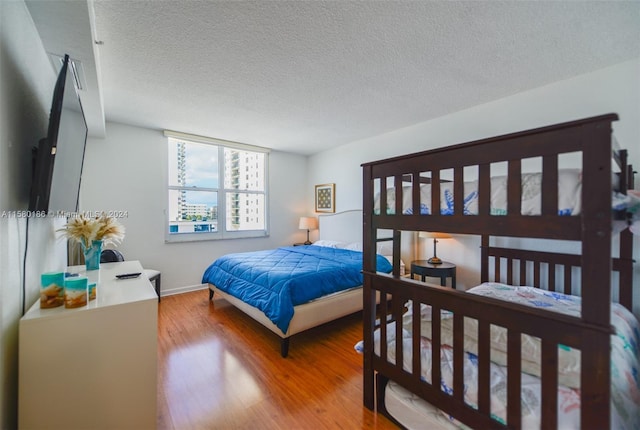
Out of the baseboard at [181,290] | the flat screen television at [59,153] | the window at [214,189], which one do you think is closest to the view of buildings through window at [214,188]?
the window at [214,189]

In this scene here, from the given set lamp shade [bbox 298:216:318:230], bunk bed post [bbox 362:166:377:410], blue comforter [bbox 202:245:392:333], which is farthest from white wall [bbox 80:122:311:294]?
bunk bed post [bbox 362:166:377:410]

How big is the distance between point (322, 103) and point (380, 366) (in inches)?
99.2

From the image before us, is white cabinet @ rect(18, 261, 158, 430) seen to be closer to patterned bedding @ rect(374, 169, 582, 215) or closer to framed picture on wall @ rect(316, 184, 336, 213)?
patterned bedding @ rect(374, 169, 582, 215)

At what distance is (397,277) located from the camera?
1459 millimetres

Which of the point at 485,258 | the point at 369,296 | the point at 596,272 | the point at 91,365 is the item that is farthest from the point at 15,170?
the point at 485,258

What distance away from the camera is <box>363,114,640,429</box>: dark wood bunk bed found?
83 cm

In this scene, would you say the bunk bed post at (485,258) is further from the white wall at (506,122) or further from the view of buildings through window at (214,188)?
the view of buildings through window at (214,188)

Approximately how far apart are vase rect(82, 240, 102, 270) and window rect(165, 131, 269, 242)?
187 cm

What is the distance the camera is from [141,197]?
11.7 feet

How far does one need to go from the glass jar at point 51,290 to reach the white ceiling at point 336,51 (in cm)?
130

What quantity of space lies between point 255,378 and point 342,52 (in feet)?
8.25

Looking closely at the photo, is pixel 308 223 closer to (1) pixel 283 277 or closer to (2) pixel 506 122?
(1) pixel 283 277

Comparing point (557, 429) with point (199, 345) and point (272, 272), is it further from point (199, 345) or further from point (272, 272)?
point (199, 345)

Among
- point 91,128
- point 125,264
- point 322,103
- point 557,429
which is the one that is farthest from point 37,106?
point 557,429
